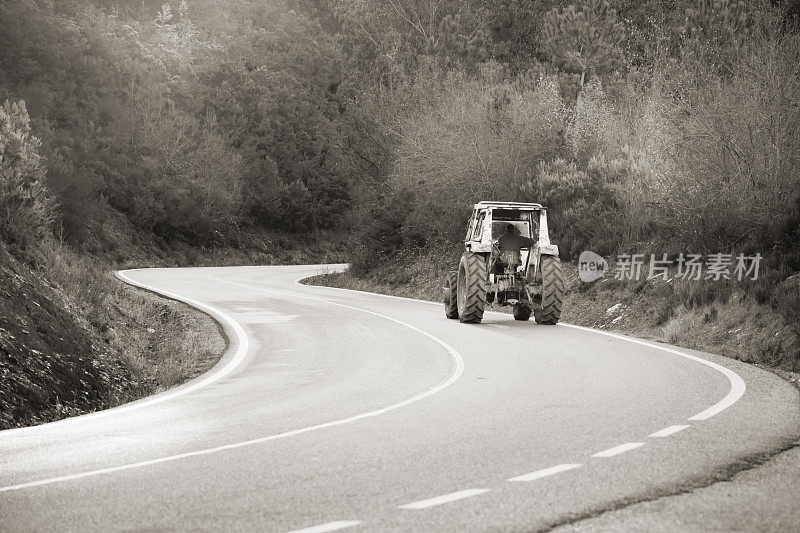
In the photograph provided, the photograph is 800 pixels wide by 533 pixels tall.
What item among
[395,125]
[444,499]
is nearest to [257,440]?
[444,499]

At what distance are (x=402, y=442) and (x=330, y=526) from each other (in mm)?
2635

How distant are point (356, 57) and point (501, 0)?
7.15 metres

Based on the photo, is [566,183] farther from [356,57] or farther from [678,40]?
[356,57]

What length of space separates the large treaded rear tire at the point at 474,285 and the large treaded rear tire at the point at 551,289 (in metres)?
1.18

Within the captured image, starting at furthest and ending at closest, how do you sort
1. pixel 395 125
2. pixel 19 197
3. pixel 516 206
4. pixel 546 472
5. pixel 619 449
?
pixel 395 125
pixel 19 197
pixel 516 206
pixel 619 449
pixel 546 472

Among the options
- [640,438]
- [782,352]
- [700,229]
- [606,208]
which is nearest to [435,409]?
[640,438]

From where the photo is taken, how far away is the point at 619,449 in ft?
25.3

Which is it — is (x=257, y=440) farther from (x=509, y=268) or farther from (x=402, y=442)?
(x=509, y=268)

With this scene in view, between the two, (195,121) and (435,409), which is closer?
(435,409)

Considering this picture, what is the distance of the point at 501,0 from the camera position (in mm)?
43969

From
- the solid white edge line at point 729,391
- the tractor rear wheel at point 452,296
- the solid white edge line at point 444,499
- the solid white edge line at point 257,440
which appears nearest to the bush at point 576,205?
the tractor rear wheel at point 452,296

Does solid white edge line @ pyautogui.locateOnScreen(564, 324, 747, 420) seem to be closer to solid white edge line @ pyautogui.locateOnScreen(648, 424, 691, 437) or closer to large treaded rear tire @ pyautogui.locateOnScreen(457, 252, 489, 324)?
solid white edge line @ pyautogui.locateOnScreen(648, 424, 691, 437)

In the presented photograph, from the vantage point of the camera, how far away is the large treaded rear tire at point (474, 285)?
63.4 ft

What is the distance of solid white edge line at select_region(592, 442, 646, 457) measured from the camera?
295 inches
